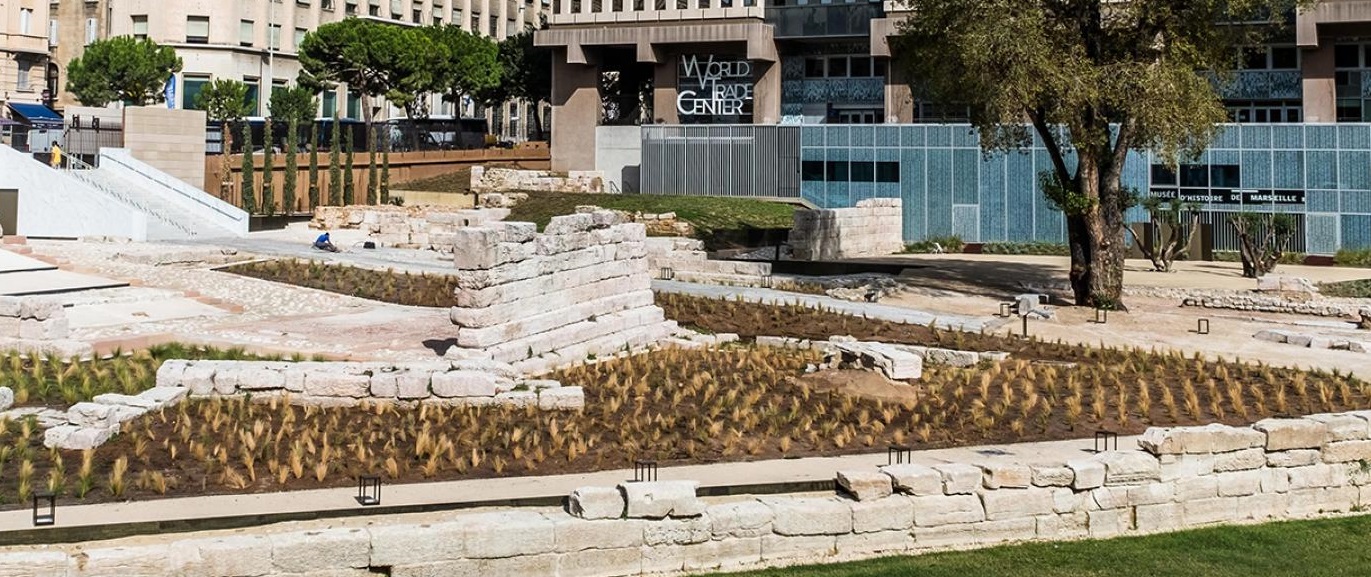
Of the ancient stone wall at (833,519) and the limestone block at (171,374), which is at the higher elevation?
the limestone block at (171,374)

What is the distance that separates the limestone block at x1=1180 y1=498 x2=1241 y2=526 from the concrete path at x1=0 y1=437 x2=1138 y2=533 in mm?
1409

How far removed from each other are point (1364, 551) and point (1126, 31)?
2158cm

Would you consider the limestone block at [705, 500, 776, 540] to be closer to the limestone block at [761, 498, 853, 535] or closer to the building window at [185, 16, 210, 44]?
the limestone block at [761, 498, 853, 535]

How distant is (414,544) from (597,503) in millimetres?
1702

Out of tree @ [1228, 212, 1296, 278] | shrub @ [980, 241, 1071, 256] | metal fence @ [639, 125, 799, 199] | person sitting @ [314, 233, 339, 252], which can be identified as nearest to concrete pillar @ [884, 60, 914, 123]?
metal fence @ [639, 125, 799, 199]

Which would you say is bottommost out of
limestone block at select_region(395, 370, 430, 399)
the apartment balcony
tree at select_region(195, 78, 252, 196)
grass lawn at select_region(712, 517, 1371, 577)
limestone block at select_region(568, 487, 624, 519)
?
grass lawn at select_region(712, 517, 1371, 577)

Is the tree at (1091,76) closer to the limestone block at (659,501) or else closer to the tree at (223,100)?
the limestone block at (659,501)

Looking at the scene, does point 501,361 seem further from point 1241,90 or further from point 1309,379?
point 1241,90

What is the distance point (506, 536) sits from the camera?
12.3 meters

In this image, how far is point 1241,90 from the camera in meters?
61.0

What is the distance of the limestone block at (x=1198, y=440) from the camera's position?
1523cm

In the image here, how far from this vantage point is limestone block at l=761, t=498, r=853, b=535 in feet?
43.7

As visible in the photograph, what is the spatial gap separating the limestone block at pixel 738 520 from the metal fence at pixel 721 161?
46545mm

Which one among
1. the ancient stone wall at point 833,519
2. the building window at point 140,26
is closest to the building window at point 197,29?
the building window at point 140,26
